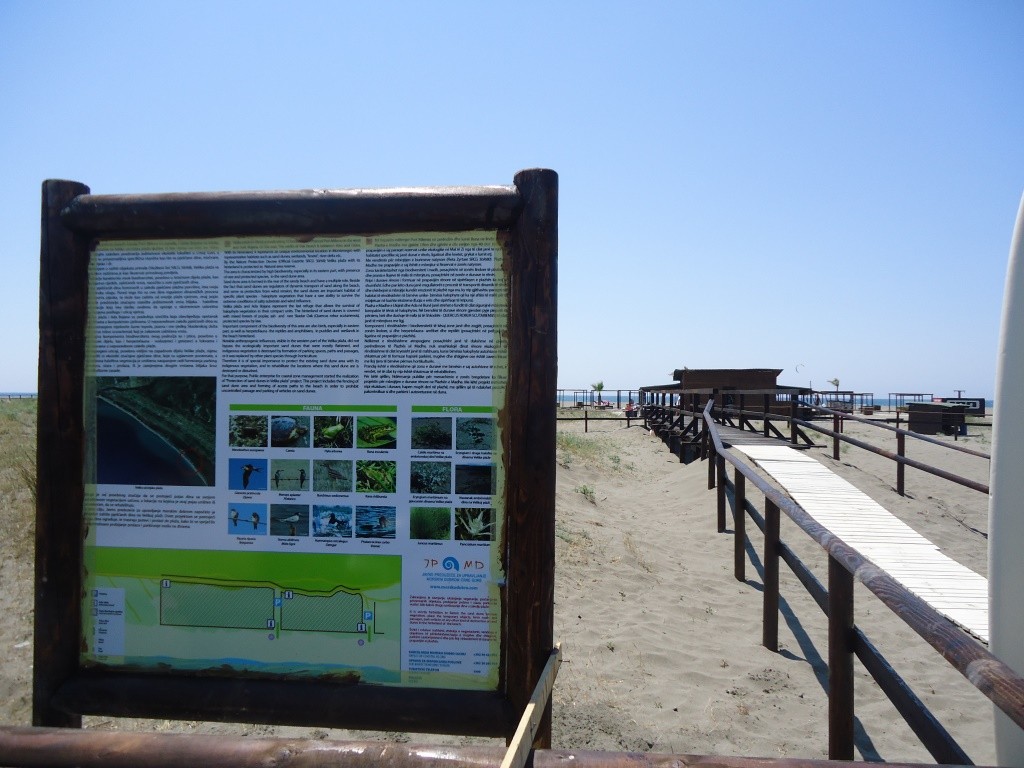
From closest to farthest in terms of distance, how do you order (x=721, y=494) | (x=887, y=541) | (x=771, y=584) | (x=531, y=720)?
(x=531, y=720), (x=771, y=584), (x=887, y=541), (x=721, y=494)

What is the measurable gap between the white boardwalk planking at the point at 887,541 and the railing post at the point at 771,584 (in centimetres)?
61

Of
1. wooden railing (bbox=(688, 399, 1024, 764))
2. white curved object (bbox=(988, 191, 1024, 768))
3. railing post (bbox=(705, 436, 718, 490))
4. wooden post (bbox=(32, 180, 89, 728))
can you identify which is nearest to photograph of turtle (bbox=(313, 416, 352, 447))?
wooden post (bbox=(32, 180, 89, 728))

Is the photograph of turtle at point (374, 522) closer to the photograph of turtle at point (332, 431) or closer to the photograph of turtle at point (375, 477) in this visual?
the photograph of turtle at point (375, 477)

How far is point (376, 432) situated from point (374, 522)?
0.28 meters

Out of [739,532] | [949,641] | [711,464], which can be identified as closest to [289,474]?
[949,641]

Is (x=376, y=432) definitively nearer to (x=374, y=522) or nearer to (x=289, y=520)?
(x=374, y=522)

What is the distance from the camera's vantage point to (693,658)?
409cm

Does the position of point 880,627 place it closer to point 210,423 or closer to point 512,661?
point 512,661

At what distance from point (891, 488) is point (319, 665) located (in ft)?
30.8

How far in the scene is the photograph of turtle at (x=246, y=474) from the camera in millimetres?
2012

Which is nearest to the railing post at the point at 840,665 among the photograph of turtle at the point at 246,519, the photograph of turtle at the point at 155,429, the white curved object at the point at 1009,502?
the white curved object at the point at 1009,502

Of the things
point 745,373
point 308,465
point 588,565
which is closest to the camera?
point 308,465

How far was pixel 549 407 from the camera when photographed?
6.21ft

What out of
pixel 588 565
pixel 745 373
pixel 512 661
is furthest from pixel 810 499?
pixel 745 373
